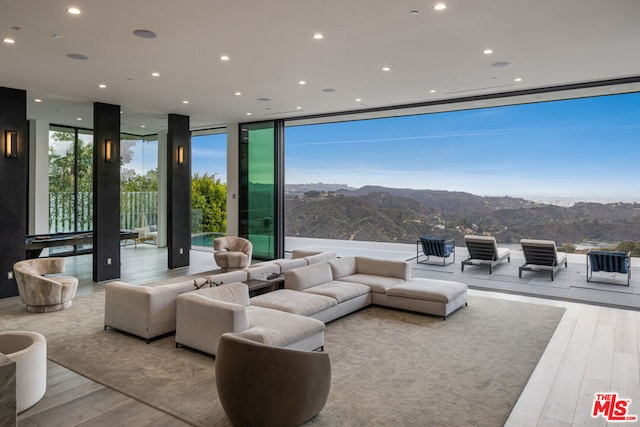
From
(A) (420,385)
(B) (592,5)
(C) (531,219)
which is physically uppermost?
(B) (592,5)

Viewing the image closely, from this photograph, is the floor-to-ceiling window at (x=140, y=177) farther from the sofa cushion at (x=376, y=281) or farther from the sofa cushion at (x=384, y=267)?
the sofa cushion at (x=376, y=281)

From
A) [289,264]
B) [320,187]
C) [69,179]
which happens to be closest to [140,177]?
[69,179]

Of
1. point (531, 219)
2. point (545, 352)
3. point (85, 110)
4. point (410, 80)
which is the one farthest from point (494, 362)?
point (85, 110)

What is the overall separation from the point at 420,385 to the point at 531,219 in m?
9.12

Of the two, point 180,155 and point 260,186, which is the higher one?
point 180,155

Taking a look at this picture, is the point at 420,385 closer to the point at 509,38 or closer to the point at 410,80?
the point at 509,38

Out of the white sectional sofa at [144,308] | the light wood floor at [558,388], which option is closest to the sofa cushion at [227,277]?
the white sectional sofa at [144,308]

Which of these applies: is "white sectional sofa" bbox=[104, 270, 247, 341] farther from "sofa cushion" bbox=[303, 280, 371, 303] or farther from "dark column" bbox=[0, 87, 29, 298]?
"dark column" bbox=[0, 87, 29, 298]

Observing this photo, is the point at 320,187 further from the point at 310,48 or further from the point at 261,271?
the point at 310,48

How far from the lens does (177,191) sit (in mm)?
9680

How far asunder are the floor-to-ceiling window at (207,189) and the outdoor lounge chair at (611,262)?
975 centimetres

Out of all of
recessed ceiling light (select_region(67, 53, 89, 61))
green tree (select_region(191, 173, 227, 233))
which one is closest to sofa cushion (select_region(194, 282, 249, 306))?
recessed ceiling light (select_region(67, 53, 89, 61))

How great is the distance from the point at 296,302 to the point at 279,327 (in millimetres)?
995

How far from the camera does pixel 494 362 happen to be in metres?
4.24
